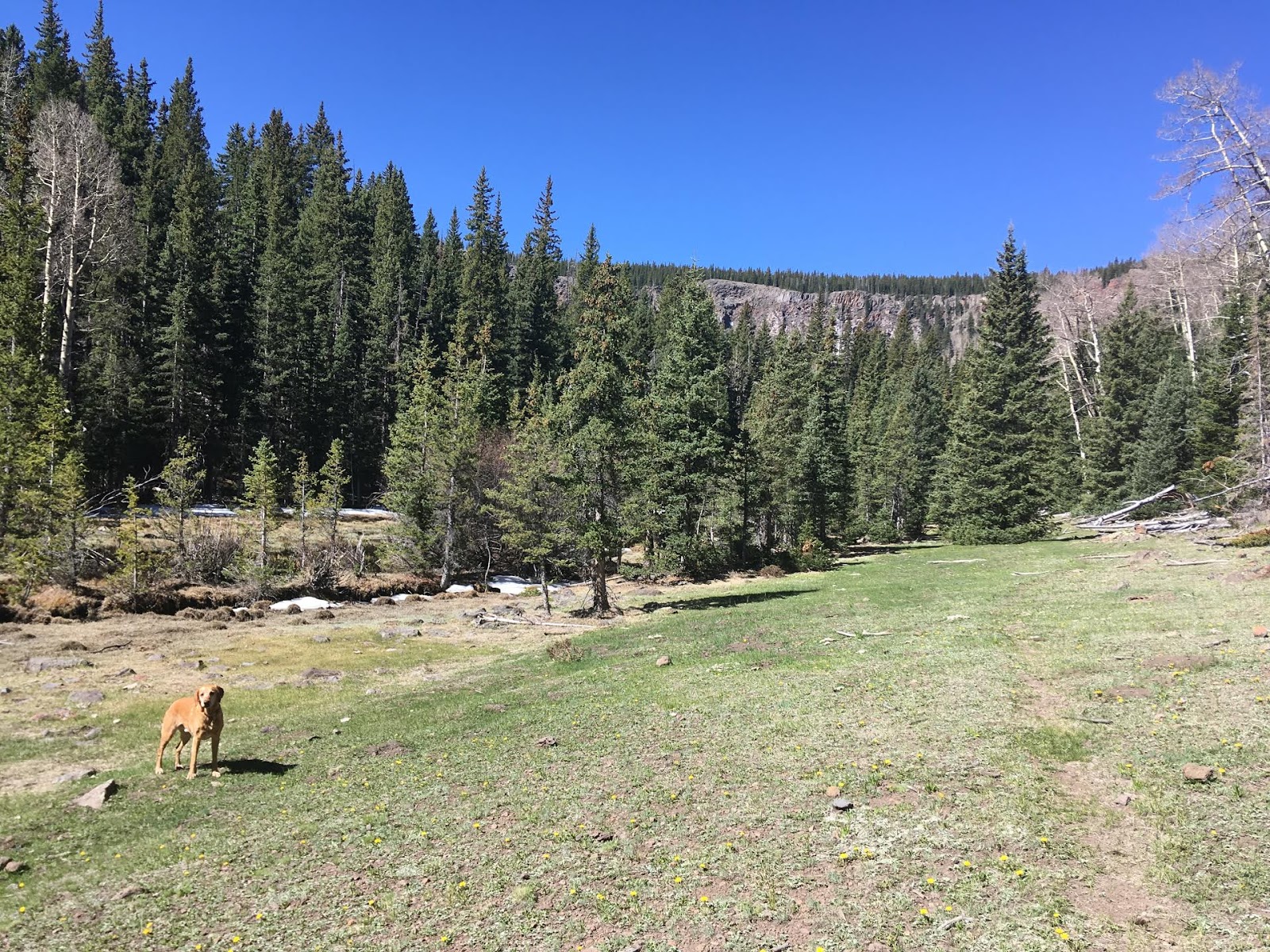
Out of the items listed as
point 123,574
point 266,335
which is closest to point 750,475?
point 123,574

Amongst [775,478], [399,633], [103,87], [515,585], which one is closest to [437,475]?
[515,585]

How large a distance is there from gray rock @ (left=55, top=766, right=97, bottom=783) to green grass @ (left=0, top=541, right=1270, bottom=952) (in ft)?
1.46

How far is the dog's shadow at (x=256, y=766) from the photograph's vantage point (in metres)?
11.3

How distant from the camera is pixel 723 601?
3039 centimetres

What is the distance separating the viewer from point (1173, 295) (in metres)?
66.1

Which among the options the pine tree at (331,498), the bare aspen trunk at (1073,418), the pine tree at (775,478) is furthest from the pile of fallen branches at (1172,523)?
the pine tree at (331,498)

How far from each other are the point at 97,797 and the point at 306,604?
84.6ft

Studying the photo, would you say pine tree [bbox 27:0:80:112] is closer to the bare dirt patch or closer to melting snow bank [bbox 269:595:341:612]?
melting snow bank [bbox 269:595:341:612]

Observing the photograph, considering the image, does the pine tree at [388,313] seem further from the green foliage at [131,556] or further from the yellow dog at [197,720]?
the yellow dog at [197,720]

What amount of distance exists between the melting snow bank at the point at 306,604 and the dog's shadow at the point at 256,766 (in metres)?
22.1

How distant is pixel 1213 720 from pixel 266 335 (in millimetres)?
65664

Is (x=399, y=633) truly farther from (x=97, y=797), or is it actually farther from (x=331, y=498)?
(x=331, y=498)

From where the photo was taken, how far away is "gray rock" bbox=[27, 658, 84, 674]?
1926 centimetres

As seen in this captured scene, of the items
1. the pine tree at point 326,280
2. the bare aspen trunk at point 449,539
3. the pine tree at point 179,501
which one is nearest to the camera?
the pine tree at point 179,501
